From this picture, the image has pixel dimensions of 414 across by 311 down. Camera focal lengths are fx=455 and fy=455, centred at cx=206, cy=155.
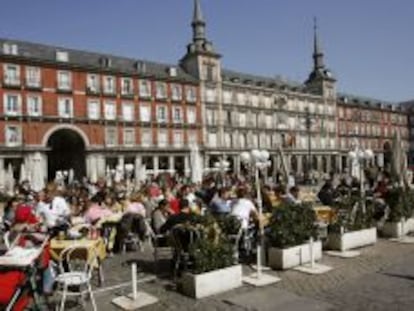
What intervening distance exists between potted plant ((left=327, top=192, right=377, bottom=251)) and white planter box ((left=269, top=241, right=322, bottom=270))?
131cm

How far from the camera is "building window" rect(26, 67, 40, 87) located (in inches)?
1673

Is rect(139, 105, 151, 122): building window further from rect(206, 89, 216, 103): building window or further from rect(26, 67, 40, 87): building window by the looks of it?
rect(26, 67, 40, 87): building window

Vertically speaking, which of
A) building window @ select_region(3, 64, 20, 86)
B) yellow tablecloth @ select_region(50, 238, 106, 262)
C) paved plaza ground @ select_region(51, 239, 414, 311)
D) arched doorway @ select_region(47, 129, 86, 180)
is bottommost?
paved plaza ground @ select_region(51, 239, 414, 311)

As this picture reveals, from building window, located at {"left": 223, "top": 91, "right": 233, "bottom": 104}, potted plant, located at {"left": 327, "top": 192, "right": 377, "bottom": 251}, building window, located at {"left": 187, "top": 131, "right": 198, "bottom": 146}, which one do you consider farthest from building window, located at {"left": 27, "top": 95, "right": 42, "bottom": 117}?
potted plant, located at {"left": 327, "top": 192, "right": 377, "bottom": 251}

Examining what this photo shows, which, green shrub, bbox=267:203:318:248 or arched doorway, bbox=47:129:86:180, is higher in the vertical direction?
arched doorway, bbox=47:129:86:180

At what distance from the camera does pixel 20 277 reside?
233 inches

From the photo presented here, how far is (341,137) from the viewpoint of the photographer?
255ft

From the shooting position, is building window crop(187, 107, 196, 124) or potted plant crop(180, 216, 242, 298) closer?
potted plant crop(180, 216, 242, 298)

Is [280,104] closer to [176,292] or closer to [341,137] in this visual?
[341,137]

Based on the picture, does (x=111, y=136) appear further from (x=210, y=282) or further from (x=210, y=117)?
(x=210, y=282)

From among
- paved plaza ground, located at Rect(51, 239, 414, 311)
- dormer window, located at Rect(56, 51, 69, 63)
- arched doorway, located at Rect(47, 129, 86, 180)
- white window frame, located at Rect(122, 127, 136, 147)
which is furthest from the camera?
white window frame, located at Rect(122, 127, 136, 147)

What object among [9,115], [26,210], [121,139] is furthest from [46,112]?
[26,210]

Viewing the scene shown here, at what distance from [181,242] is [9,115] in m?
37.6

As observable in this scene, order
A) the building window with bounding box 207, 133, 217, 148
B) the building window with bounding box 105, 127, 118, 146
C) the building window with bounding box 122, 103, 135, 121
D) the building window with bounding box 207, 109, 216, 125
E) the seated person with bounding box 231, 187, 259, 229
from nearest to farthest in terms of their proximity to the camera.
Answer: the seated person with bounding box 231, 187, 259, 229 < the building window with bounding box 105, 127, 118, 146 < the building window with bounding box 122, 103, 135, 121 < the building window with bounding box 207, 133, 217, 148 < the building window with bounding box 207, 109, 216, 125
